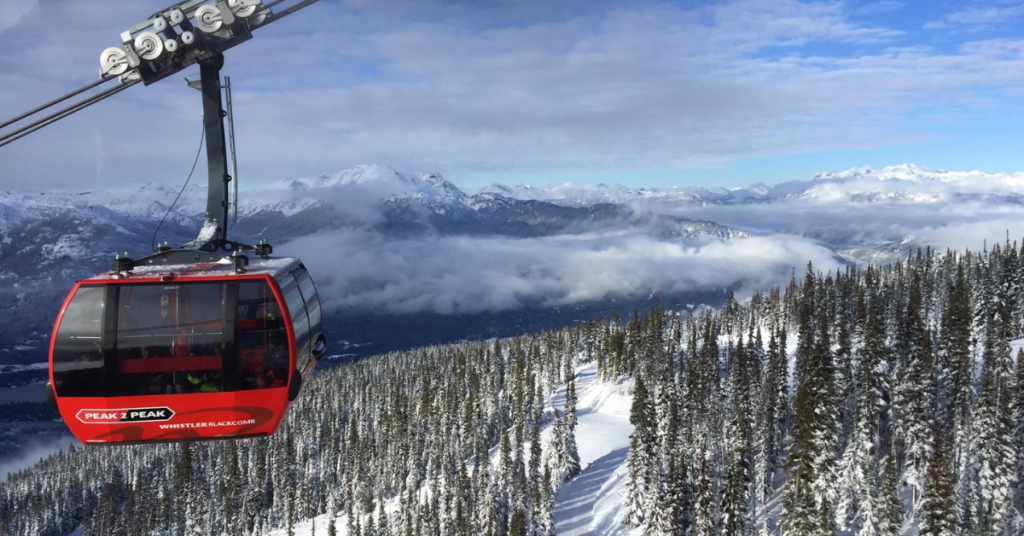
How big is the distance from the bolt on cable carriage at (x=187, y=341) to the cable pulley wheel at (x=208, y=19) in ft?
2.57

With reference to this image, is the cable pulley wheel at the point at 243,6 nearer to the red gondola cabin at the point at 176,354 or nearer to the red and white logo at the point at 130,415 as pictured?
the red gondola cabin at the point at 176,354

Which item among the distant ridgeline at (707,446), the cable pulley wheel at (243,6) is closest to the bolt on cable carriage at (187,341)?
the cable pulley wheel at (243,6)

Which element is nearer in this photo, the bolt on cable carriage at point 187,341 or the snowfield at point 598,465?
the bolt on cable carriage at point 187,341

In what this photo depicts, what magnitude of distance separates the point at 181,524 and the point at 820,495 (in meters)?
122

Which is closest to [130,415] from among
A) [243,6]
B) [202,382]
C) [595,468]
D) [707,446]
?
[202,382]

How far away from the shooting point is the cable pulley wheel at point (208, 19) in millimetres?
13053

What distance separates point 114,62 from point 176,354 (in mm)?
7067

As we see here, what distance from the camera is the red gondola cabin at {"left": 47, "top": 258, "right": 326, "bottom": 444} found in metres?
15.1

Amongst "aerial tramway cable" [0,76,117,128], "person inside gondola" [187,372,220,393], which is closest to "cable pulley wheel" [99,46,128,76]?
"aerial tramway cable" [0,76,117,128]

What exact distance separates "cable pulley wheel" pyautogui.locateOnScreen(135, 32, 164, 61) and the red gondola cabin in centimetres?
501

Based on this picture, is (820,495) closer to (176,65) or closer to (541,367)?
(176,65)

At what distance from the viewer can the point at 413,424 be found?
14250cm

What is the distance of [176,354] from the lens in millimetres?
15617

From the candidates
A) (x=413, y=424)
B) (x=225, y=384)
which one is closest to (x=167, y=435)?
(x=225, y=384)
